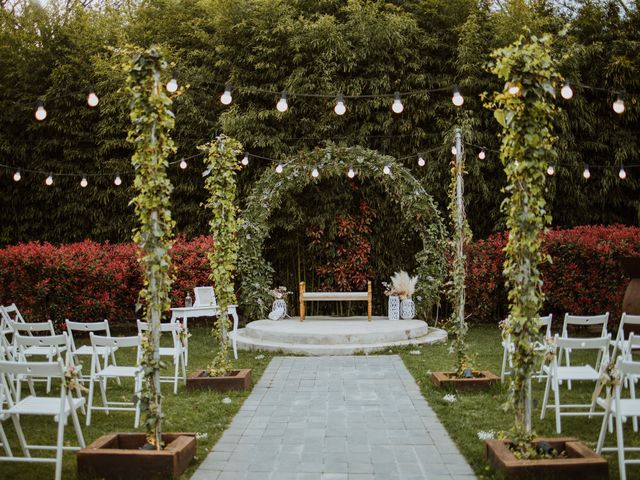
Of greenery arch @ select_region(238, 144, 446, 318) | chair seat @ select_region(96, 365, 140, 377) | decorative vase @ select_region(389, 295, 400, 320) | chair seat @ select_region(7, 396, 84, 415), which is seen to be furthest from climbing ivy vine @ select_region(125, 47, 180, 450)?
decorative vase @ select_region(389, 295, 400, 320)

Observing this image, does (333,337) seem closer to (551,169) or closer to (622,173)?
(551,169)

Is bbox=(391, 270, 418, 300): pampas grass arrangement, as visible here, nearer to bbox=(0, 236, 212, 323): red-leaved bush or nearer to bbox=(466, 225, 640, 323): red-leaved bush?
bbox=(466, 225, 640, 323): red-leaved bush

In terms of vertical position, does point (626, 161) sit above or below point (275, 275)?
above

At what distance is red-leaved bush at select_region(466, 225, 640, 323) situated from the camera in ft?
33.5

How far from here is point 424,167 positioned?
12.1 metres

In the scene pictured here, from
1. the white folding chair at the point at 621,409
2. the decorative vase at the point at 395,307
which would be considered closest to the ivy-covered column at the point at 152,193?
the white folding chair at the point at 621,409

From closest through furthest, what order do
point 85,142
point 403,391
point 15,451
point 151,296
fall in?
point 151,296, point 15,451, point 403,391, point 85,142

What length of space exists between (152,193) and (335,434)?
2381 mm

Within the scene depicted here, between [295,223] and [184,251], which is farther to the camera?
[295,223]

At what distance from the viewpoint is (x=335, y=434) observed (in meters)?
4.93

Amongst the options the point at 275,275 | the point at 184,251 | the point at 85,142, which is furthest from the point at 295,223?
the point at 85,142

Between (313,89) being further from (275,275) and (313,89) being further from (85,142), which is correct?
(85,142)

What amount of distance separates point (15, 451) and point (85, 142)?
9445 mm

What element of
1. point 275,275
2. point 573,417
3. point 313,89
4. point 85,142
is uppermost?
point 313,89
